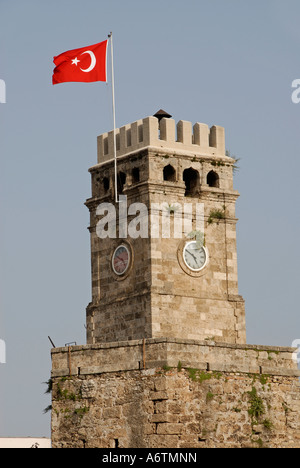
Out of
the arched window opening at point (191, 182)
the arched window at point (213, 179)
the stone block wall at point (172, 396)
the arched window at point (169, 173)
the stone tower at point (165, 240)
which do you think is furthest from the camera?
the arched window at point (213, 179)

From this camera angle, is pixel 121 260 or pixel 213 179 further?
pixel 213 179

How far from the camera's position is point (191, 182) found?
6062 centimetres

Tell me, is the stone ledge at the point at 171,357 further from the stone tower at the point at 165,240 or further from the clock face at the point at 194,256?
the clock face at the point at 194,256

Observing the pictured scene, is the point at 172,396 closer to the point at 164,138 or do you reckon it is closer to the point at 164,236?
the point at 164,236

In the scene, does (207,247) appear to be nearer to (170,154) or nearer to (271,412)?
(170,154)

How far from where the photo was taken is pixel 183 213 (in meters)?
59.5

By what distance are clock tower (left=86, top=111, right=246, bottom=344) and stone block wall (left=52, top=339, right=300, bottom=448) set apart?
31.1 feet

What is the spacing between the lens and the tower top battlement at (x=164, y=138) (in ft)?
195

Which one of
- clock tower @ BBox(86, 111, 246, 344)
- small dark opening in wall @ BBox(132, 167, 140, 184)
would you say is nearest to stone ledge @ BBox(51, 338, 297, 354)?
clock tower @ BBox(86, 111, 246, 344)

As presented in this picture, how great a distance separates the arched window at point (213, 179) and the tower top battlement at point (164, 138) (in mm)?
721

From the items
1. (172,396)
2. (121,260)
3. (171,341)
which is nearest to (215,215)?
(121,260)

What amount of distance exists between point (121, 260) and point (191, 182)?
3954 mm

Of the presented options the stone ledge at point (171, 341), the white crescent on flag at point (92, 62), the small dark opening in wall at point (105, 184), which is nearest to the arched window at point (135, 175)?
the small dark opening in wall at point (105, 184)
